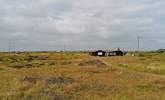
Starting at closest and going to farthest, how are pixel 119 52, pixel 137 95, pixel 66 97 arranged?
1. pixel 66 97
2. pixel 137 95
3. pixel 119 52

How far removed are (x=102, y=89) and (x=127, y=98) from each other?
18.6 ft

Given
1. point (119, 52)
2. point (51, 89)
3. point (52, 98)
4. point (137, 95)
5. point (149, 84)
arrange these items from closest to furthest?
point (52, 98) < point (137, 95) < point (51, 89) < point (149, 84) < point (119, 52)

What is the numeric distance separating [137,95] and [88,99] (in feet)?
15.7

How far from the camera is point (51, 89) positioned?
3167cm

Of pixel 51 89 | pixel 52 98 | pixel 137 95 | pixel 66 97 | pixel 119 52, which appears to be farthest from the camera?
pixel 119 52

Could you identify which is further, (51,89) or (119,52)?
(119,52)

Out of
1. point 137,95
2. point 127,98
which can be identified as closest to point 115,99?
point 127,98

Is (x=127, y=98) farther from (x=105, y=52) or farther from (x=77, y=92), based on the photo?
(x=105, y=52)

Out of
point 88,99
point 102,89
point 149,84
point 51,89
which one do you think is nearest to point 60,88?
point 51,89

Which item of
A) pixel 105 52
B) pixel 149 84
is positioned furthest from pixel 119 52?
pixel 149 84

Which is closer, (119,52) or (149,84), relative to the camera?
(149,84)

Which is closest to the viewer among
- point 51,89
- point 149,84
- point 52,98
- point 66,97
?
point 52,98

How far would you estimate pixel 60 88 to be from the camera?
32719 mm

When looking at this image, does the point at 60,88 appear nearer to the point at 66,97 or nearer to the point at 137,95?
the point at 66,97
